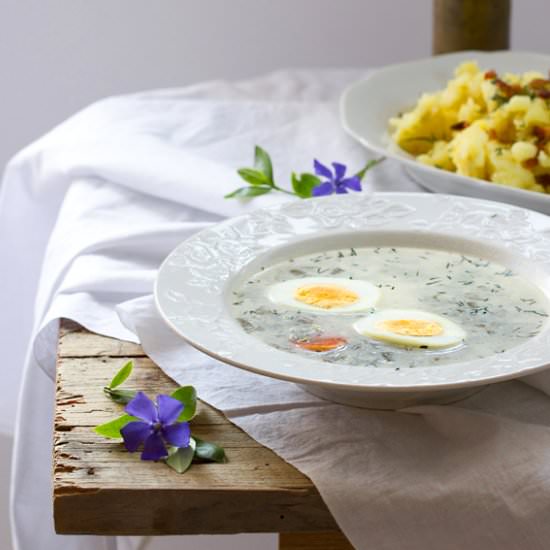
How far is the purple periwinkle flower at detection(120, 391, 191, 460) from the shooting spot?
0.90 m

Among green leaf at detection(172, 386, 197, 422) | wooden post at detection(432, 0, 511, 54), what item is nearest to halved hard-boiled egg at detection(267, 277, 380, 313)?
green leaf at detection(172, 386, 197, 422)

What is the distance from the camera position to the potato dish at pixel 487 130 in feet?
4.20

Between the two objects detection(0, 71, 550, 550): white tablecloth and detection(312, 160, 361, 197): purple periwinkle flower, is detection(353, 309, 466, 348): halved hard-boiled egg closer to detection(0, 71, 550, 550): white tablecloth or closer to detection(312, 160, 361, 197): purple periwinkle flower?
detection(0, 71, 550, 550): white tablecloth

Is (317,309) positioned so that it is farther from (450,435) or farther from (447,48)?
(447,48)

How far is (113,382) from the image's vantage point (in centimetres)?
99

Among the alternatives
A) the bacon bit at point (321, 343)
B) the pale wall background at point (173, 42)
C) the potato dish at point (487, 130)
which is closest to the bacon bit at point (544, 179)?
the potato dish at point (487, 130)

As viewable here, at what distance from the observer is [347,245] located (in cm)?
111

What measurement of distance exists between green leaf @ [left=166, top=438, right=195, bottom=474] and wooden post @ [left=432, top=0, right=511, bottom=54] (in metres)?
1.16

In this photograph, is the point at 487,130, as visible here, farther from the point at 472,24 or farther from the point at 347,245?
the point at 472,24

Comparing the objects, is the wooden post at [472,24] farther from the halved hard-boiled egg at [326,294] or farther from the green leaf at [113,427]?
the green leaf at [113,427]

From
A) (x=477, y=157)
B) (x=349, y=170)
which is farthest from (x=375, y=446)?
(x=349, y=170)

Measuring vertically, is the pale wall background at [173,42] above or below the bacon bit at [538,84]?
below

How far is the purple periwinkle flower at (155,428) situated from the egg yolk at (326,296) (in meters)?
0.15

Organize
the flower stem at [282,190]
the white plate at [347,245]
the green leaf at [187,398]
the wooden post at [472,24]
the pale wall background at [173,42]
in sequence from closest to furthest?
the white plate at [347,245]
the green leaf at [187,398]
the flower stem at [282,190]
the wooden post at [472,24]
the pale wall background at [173,42]
